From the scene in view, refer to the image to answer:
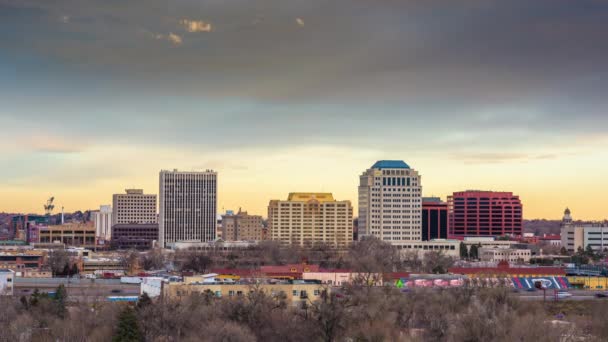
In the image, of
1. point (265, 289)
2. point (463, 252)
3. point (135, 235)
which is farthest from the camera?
point (135, 235)

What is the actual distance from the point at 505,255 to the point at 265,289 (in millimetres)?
68686

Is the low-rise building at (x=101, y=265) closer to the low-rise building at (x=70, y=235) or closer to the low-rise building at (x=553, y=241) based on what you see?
the low-rise building at (x=70, y=235)

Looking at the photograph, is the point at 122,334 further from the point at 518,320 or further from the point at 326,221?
the point at 326,221

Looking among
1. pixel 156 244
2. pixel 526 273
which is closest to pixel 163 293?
pixel 526 273

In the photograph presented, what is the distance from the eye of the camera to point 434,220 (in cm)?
16712

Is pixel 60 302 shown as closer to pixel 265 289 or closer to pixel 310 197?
pixel 265 289

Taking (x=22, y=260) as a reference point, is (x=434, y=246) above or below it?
above

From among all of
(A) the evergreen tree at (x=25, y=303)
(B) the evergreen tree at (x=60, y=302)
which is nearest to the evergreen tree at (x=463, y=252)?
(B) the evergreen tree at (x=60, y=302)

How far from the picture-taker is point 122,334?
47.2 m

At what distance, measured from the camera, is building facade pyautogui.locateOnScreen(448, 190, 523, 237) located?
166m

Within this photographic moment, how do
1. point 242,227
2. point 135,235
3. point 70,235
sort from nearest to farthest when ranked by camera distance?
point 70,235, point 135,235, point 242,227

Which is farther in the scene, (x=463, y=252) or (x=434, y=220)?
(x=434, y=220)

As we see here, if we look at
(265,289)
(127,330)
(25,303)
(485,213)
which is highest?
(485,213)

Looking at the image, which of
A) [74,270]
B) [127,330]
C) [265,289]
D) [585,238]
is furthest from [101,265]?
[585,238]
